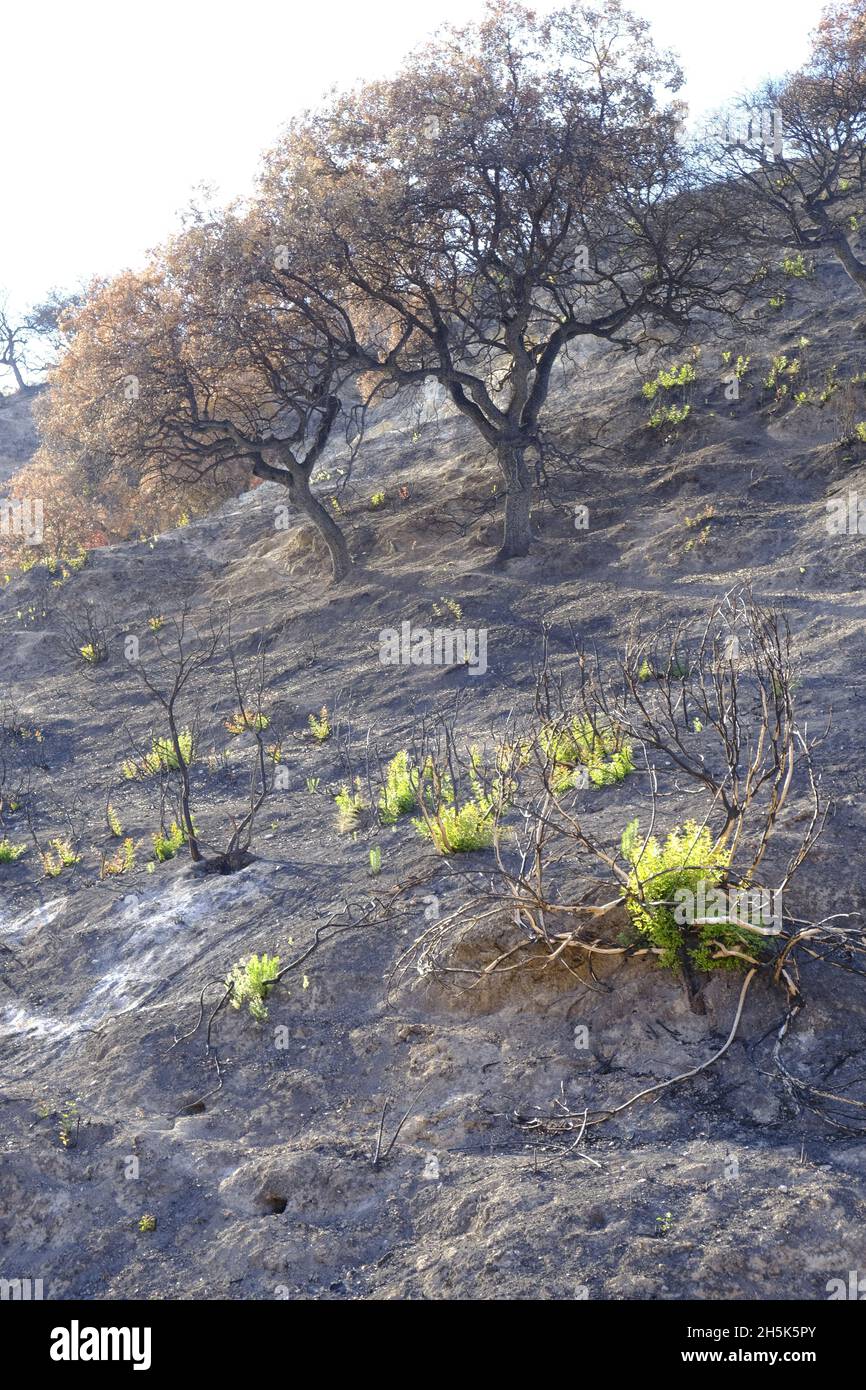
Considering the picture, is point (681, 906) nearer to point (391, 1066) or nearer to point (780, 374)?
point (391, 1066)

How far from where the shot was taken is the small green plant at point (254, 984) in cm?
529

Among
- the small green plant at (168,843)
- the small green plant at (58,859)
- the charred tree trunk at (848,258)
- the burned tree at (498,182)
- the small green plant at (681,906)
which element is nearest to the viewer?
the small green plant at (681,906)

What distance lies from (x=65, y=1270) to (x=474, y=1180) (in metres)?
1.49

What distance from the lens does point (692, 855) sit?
15.2 ft

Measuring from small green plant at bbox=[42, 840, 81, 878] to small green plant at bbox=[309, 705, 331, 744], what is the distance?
2.42m

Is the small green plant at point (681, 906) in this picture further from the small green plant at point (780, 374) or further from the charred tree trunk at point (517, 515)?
the small green plant at point (780, 374)

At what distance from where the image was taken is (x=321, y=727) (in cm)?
1002

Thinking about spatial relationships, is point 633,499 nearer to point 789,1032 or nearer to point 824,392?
point 824,392

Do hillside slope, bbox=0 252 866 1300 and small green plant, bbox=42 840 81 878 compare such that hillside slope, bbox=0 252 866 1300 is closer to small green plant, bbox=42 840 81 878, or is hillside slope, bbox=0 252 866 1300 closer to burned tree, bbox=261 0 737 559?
small green plant, bbox=42 840 81 878

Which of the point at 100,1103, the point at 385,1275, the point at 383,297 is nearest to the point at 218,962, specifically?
the point at 100,1103

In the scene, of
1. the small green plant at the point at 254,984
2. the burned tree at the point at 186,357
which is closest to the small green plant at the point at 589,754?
the small green plant at the point at 254,984

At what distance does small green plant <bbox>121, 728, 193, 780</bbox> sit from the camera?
9.79m

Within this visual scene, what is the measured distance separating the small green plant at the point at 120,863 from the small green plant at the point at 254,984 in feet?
8.46

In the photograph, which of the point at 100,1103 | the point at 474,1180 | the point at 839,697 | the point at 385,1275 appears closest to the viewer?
the point at 385,1275
